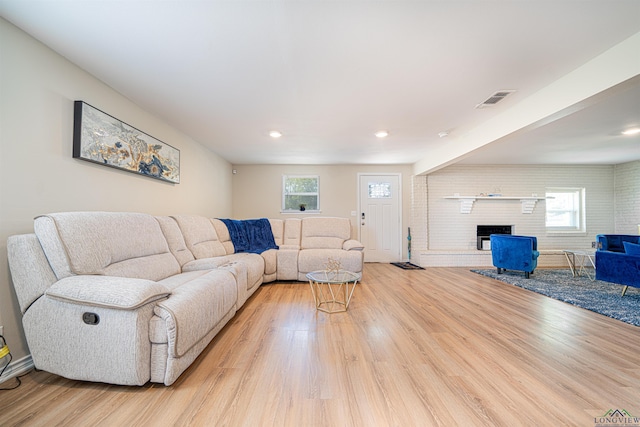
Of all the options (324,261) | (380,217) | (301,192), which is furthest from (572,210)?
(301,192)

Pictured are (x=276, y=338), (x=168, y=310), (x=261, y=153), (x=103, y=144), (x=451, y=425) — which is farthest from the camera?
(x=261, y=153)

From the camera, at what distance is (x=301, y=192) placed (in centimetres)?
575

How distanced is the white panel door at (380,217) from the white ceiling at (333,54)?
259 centimetres

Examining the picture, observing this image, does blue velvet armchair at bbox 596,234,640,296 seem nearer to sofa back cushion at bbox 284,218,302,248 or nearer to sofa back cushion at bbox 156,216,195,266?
sofa back cushion at bbox 284,218,302,248

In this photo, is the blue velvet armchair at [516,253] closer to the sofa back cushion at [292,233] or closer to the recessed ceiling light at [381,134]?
the recessed ceiling light at [381,134]

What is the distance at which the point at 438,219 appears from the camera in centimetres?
576

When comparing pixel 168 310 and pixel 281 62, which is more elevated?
pixel 281 62

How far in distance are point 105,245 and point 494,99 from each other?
3691mm

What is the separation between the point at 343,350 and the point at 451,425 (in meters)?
0.82

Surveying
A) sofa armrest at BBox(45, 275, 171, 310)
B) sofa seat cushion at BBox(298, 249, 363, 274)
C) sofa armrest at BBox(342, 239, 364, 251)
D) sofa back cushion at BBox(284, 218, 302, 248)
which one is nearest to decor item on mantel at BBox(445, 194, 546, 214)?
sofa armrest at BBox(342, 239, 364, 251)

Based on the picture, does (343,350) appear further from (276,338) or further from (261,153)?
(261,153)

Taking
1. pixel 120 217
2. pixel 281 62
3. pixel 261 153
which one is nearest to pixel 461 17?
pixel 281 62

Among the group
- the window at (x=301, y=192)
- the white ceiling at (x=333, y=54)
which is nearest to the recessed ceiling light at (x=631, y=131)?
the white ceiling at (x=333, y=54)

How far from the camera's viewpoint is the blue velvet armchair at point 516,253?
4203 mm
